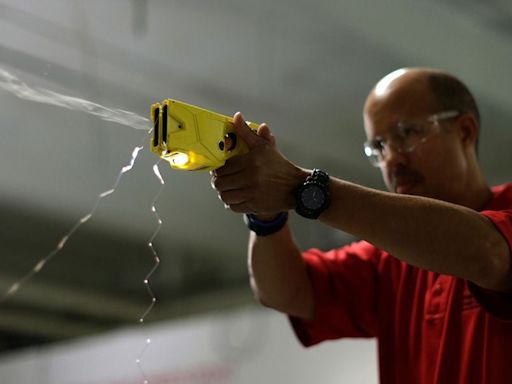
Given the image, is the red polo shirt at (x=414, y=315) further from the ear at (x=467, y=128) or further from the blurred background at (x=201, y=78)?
the blurred background at (x=201, y=78)

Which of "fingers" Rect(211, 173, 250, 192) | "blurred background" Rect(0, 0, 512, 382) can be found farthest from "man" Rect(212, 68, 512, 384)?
"blurred background" Rect(0, 0, 512, 382)

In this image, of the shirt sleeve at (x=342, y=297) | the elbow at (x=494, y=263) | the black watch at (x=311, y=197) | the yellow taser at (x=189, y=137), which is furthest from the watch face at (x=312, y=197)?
the shirt sleeve at (x=342, y=297)

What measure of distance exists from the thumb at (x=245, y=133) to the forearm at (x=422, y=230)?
0.37 ft

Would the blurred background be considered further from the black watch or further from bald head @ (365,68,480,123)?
bald head @ (365,68,480,123)

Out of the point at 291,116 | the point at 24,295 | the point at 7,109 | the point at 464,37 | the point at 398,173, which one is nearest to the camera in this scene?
the point at 398,173

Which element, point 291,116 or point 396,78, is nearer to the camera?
point 396,78

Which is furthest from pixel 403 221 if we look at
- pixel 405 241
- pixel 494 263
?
pixel 494 263

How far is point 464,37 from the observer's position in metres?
1.92

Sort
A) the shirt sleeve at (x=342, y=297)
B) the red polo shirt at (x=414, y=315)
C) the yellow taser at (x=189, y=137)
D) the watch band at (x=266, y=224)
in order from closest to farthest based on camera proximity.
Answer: the yellow taser at (x=189, y=137) → the red polo shirt at (x=414, y=315) → the watch band at (x=266, y=224) → the shirt sleeve at (x=342, y=297)

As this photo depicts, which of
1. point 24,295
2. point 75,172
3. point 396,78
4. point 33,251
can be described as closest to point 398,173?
point 396,78

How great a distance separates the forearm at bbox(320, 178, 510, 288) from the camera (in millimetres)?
863

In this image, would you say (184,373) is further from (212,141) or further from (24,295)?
(212,141)

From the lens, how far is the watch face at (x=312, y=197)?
2.75 ft

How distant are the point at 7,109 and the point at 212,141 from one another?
893 millimetres
